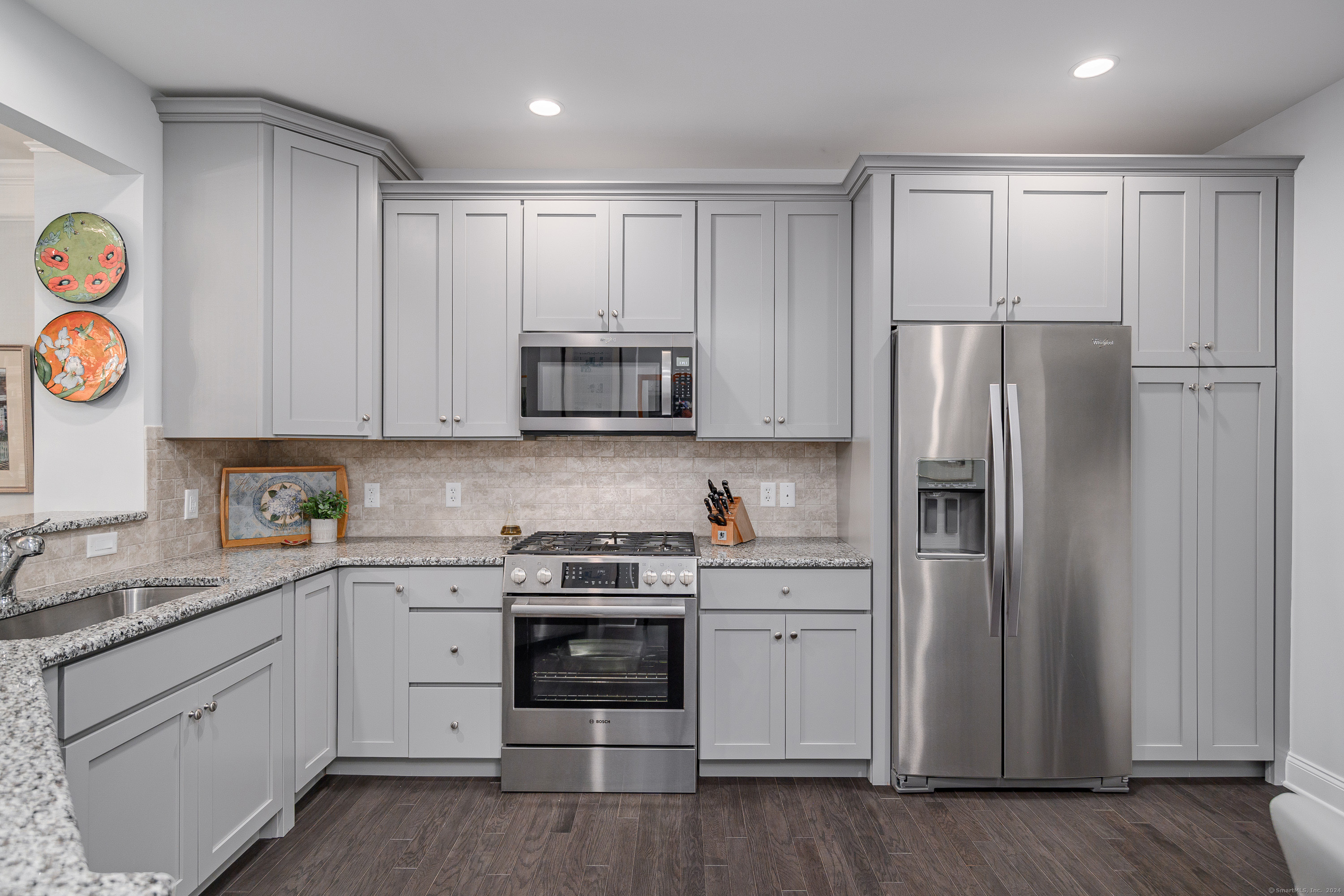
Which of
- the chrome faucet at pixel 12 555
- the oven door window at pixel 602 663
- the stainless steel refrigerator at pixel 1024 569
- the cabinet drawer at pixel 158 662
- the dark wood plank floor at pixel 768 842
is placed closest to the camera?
the cabinet drawer at pixel 158 662

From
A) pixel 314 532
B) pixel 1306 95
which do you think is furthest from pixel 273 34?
pixel 1306 95

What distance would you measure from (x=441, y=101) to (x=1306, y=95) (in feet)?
10.8

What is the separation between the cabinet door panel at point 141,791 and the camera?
150cm

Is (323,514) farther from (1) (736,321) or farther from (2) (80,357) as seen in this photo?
(1) (736,321)

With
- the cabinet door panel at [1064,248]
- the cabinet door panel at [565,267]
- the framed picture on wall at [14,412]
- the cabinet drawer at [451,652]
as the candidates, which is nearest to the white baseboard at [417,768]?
the cabinet drawer at [451,652]

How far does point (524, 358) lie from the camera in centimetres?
292

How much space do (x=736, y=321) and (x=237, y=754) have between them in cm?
235

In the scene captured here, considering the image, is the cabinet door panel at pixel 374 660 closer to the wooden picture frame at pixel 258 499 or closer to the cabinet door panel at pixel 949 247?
the wooden picture frame at pixel 258 499

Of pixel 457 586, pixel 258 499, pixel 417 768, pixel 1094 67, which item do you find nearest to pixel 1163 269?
pixel 1094 67

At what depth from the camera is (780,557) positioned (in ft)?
8.99

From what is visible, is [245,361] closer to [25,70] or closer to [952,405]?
[25,70]

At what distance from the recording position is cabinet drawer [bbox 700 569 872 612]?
270 centimetres

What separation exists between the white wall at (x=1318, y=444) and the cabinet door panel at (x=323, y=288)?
3.72 m

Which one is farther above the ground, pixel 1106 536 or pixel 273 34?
pixel 273 34
